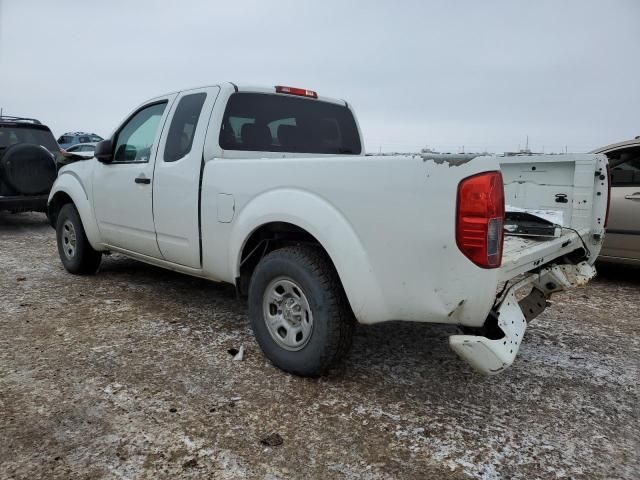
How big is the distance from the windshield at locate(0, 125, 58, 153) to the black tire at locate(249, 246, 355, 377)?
773 centimetres

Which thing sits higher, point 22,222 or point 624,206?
point 624,206

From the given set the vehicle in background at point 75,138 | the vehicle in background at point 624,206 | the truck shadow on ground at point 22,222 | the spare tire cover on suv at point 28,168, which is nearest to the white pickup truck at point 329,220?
the vehicle in background at point 624,206

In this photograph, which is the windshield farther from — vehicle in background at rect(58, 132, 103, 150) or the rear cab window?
vehicle in background at rect(58, 132, 103, 150)

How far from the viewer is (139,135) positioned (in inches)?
175

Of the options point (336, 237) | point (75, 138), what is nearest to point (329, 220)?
point (336, 237)

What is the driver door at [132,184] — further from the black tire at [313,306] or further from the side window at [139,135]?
the black tire at [313,306]

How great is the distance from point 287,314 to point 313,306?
30 centimetres

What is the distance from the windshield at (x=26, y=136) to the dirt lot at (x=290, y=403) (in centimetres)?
561

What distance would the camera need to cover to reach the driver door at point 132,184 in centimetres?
410

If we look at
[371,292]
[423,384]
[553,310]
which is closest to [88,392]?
[371,292]

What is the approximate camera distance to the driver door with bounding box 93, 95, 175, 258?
13.5ft

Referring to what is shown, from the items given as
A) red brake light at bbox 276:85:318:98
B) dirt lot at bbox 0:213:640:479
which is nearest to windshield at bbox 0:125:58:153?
dirt lot at bbox 0:213:640:479

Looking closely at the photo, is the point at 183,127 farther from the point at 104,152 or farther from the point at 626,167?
the point at 626,167

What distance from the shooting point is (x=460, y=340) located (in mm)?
2320
